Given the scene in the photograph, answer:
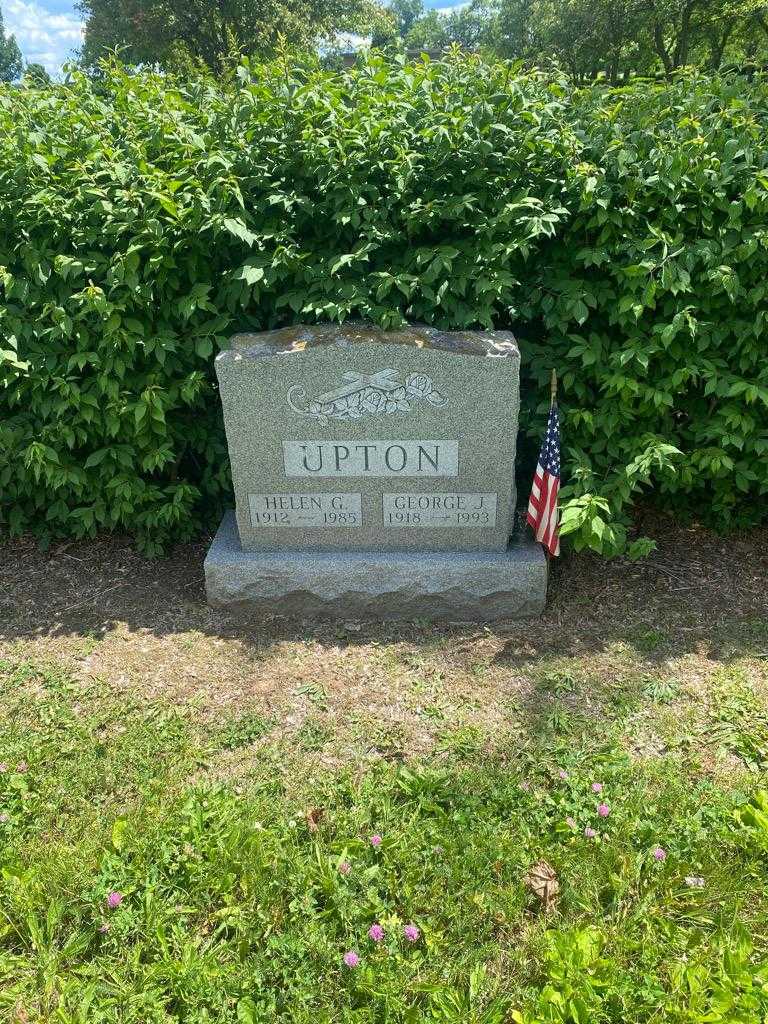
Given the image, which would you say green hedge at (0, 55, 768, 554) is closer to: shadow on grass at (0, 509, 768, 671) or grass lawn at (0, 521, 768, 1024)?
shadow on grass at (0, 509, 768, 671)

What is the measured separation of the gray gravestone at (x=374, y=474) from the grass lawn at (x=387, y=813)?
0.20 m

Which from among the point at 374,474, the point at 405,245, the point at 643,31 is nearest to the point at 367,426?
the point at 374,474

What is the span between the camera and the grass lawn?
6.66 ft

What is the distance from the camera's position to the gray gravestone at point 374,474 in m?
3.36

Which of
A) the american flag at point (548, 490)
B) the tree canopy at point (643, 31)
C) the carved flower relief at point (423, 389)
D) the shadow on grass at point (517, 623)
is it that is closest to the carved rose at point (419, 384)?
the carved flower relief at point (423, 389)

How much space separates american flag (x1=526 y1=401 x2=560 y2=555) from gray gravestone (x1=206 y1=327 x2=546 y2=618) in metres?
0.11

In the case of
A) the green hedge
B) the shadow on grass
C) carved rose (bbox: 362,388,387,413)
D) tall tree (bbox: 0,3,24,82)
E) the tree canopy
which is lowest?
the shadow on grass

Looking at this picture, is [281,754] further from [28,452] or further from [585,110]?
[585,110]

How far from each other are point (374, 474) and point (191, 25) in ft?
73.6

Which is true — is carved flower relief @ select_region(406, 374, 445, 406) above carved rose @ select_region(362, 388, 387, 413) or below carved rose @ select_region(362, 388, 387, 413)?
above

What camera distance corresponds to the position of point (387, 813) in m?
2.53

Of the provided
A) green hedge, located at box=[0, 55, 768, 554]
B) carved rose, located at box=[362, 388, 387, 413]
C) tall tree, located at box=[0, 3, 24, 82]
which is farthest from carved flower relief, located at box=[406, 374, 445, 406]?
tall tree, located at box=[0, 3, 24, 82]

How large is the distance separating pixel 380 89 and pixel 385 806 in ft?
10.4

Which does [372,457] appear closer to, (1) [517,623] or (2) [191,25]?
(1) [517,623]
